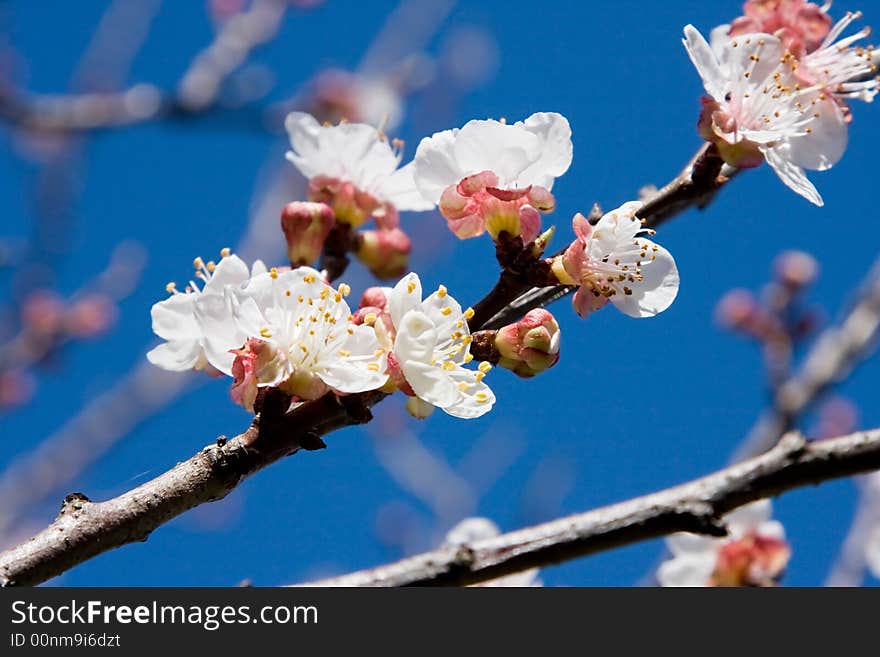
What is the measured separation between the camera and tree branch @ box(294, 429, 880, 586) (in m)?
1.35

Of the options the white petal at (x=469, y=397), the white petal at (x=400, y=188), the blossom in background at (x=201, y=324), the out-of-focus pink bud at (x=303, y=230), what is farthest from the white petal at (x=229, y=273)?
the white petal at (x=400, y=188)

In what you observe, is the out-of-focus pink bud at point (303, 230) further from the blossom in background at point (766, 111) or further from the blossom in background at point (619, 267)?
the blossom in background at point (766, 111)

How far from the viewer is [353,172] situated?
1.87 meters

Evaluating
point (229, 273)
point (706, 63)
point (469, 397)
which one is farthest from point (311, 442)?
point (706, 63)

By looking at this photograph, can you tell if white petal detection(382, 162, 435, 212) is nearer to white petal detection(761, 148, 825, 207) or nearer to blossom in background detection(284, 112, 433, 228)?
blossom in background detection(284, 112, 433, 228)

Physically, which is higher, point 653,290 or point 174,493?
point 653,290

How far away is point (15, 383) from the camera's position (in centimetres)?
589

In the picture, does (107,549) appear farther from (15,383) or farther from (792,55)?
(15,383)

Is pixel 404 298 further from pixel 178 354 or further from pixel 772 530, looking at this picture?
pixel 772 530

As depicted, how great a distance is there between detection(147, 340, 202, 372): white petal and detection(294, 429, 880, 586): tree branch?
392 millimetres

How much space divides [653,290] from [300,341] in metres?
0.52

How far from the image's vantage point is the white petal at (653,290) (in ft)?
4.68

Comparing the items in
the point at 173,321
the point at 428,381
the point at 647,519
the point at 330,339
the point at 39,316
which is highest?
the point at 39,316

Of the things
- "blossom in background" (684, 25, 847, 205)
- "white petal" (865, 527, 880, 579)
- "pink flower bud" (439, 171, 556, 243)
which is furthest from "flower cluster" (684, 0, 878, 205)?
"white petal" (865, 527, 880, 579)
